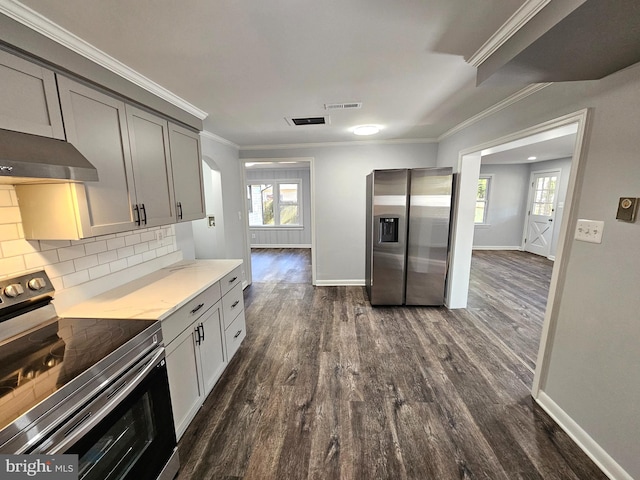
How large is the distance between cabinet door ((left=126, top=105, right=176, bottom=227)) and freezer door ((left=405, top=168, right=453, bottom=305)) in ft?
8.90

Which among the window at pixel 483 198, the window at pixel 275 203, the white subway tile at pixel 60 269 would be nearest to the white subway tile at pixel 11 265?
the white subway tile at pixel 60 269

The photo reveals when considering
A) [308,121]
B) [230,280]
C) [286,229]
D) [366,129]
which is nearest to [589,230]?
[366,129]

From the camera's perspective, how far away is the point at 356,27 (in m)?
1.27

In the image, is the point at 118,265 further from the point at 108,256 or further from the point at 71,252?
the point at 71,252

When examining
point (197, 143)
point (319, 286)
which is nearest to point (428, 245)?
point (319, 286)

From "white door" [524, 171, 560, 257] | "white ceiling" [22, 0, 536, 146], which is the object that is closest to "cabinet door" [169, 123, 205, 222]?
"white ceiling" [22, 0, 536, 146]

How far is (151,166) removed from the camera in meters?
1.86

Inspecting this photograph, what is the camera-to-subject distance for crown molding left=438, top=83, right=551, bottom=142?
75.4 inches

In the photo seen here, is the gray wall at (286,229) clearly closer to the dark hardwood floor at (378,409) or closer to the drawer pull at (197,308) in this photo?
the dark hardwood floor at (378,409)

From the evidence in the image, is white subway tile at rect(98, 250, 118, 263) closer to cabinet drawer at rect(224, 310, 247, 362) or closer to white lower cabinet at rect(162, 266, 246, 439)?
white lower cabinet at rect(162, 266, 246, 439)

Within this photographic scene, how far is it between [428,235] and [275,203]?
4.91 metres

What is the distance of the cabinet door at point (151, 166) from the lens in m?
1.74

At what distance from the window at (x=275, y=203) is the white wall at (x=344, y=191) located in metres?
3.04

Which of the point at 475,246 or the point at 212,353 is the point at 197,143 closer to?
the point at 212,353
